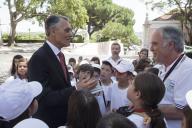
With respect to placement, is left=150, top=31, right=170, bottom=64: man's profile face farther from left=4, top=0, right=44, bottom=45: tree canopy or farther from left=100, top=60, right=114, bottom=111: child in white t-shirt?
left=4, top=0, right=44, bottom=45: tree canopy

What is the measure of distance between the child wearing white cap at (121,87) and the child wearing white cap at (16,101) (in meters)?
2.22

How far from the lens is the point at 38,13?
154ft

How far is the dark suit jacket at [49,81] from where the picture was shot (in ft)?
13.6

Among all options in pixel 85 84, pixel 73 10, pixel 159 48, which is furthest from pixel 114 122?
pixel 73 10

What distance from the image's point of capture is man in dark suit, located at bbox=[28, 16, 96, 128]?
405 centimetres

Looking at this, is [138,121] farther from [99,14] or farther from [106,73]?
[99,14]

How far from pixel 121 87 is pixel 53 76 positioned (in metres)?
1.50

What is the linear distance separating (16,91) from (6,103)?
0.12m

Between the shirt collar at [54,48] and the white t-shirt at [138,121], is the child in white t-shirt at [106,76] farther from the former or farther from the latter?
the white t-shirt at [138,121]

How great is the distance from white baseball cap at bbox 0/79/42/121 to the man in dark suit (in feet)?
2.62

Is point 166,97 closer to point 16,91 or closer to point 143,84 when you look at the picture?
point 143,84

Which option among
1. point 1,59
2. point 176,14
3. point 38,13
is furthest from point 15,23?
point 176,14

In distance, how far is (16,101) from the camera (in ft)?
10.1

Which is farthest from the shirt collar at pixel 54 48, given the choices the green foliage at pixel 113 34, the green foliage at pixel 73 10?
the green foliage at pixel 113 34
